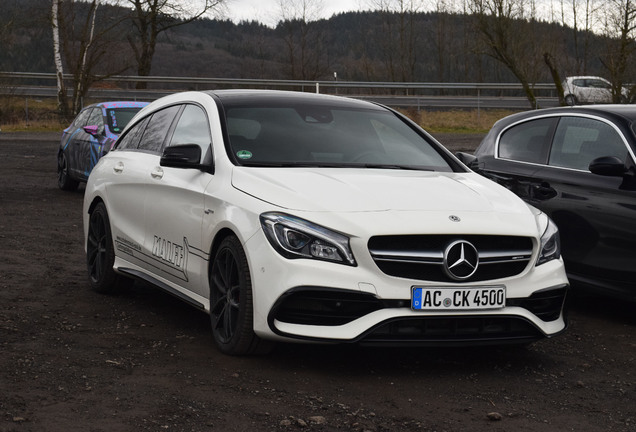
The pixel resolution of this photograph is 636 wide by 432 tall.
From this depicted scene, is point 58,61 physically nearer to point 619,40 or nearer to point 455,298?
point 619,40

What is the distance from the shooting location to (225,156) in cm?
637

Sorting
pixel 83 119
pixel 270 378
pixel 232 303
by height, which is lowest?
pixel 270 378

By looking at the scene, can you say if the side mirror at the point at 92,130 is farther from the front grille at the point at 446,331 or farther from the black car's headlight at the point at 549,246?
the front grille at the point at 446,331

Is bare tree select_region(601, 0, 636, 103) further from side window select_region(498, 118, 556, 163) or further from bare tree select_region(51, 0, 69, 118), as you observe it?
side window select_region(498, 118, 556, 163)

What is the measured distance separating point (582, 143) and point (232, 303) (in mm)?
3445

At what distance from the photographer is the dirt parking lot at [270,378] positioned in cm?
480

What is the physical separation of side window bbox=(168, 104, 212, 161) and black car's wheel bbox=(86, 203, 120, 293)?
3.65 feet

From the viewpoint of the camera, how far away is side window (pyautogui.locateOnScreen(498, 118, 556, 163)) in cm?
840

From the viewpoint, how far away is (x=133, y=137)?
8.23 metres

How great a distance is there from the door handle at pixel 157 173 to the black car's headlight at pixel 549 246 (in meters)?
2.57

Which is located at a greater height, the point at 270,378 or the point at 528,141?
the point at 528,141

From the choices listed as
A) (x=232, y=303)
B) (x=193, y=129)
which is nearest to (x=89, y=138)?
(x=193, y=129)

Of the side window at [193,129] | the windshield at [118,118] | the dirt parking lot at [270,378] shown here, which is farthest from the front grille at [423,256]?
the windshield at [118,118]

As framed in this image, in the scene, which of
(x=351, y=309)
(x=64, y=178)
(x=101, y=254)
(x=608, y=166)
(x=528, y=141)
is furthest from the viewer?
(x=64, y=178)
